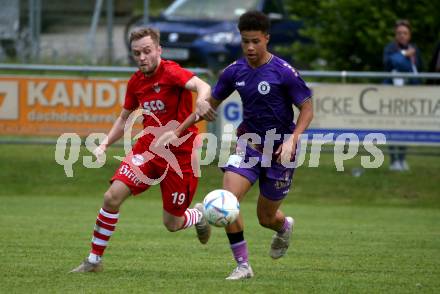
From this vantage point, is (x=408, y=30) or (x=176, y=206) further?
(x=408, y=30)

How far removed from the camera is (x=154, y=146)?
815 centimetres

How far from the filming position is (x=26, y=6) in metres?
22.4

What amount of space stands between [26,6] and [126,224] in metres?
11.5

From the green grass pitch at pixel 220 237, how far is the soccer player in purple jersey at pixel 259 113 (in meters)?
0.64

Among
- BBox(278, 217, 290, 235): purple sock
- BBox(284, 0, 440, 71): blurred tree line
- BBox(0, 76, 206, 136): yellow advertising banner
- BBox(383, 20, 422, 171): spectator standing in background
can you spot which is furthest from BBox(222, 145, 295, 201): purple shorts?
BBox(284, 0, 440, 71): blurred tree line

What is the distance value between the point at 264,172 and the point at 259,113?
0.45 m

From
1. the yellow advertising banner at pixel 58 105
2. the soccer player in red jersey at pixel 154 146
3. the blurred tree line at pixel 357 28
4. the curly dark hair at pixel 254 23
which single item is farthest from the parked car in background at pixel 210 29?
the curly dark hair at pixel 254 23

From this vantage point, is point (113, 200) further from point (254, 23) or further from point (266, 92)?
point (254, 23)

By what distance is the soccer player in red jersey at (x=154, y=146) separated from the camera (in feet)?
26.2

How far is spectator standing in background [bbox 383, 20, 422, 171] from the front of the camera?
1552 cm

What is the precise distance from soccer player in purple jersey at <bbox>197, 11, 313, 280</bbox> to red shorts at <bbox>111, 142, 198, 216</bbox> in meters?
0.59

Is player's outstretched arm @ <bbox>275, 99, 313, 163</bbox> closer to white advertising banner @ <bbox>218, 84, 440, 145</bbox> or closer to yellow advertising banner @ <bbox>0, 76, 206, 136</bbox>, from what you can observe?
white advertising banner @ <bbox>218, 84, 440, 145</bbox>

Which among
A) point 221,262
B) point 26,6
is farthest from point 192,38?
point 221,262

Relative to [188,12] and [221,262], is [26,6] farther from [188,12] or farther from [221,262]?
[221,262]
